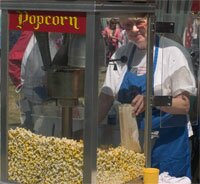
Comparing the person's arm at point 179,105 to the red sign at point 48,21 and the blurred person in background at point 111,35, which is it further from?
the red sign at point 48,21

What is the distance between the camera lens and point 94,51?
1.82 m

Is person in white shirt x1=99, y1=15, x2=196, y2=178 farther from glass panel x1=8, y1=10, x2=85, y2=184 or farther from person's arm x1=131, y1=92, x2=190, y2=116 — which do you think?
glass panel x1=8, y1=10, x2=85, y2=184

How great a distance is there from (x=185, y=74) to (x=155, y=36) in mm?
286

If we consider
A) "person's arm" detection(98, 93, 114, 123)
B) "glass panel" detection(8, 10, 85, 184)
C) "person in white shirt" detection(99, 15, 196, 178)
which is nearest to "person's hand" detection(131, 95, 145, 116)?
"person in white shirt" detection(99, 15, 196, 178)

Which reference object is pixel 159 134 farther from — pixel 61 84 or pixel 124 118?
pixel 61 84

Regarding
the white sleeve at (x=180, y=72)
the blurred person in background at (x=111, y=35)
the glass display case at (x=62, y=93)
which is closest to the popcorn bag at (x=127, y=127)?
the glass display case at (x=62, y=93)

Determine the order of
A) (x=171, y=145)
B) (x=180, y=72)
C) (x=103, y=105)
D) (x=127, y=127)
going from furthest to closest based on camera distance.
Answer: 1. (x=171, y=145)
2. (x=180, y=72)
3. (x=127, y=127)
4. (x=103, y=105)

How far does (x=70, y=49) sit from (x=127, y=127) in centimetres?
38

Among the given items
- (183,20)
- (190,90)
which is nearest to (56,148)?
(190,90)

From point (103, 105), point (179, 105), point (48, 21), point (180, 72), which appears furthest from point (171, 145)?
point (48, 21)

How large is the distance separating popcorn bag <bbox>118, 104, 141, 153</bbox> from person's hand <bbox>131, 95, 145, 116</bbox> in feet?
0.08

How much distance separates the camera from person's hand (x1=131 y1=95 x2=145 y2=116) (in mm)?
2107

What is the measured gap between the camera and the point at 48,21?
75.1 inches

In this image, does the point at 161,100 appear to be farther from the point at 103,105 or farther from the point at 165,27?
the point at 103,105
